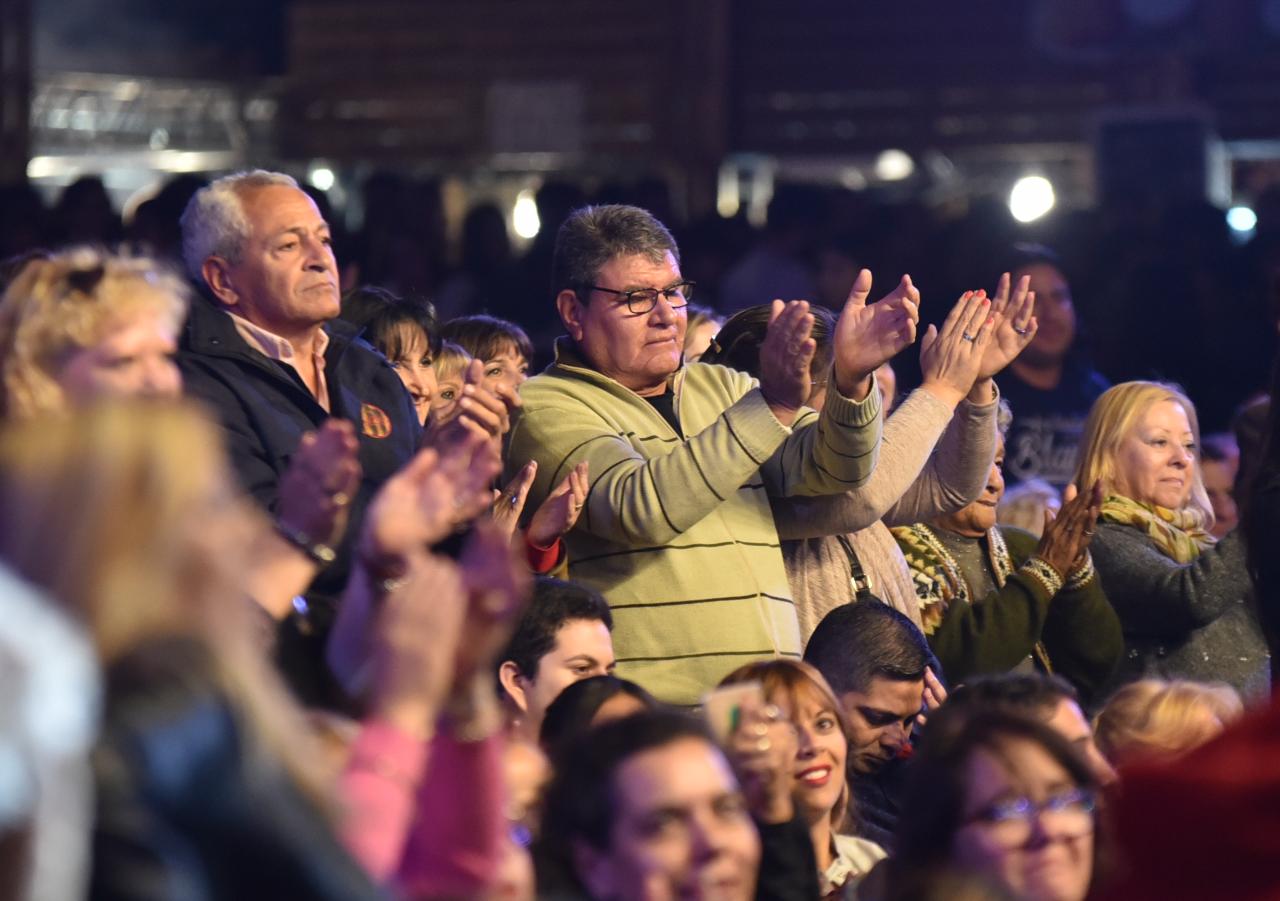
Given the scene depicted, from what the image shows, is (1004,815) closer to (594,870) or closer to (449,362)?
(594,870)

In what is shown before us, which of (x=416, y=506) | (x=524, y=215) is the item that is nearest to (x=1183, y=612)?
(x=416, y=506)

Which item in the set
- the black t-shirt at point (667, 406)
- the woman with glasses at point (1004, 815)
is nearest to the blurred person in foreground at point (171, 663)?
the woman with glasses at point (1004, 815)

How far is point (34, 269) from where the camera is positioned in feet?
9.82

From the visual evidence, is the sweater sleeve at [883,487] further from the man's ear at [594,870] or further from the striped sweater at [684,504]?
the man's ear at [594,870]

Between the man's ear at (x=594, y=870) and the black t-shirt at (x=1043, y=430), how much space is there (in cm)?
373

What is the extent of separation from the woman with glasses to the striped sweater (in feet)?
3.67

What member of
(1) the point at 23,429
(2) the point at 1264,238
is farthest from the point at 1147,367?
Answer: (1) the point at 23,429

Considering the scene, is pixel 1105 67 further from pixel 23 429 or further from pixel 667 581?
pixel 23 429

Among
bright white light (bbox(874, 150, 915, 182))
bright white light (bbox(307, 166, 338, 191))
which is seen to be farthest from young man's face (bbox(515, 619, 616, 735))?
bright white light (bbox(307, 166, 338, 191))

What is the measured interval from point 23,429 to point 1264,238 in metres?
7.21

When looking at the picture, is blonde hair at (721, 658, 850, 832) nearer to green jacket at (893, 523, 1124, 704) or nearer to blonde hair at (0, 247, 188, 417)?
green jacket at (893, 523, 1124, 704)

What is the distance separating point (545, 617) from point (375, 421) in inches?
22.5

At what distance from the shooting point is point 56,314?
9.54 ft

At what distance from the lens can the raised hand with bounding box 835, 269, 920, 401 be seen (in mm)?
4020
